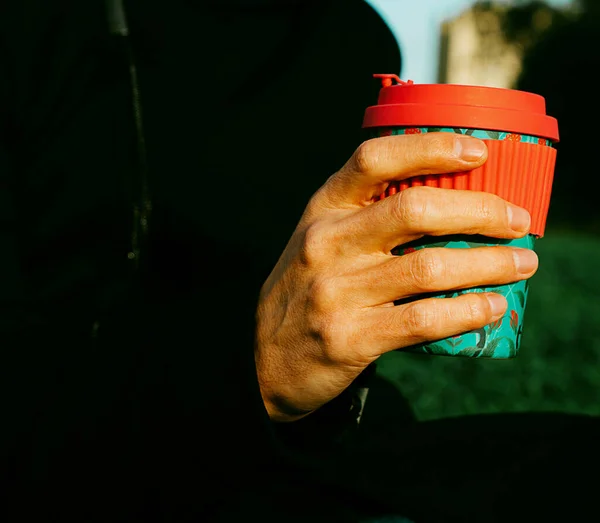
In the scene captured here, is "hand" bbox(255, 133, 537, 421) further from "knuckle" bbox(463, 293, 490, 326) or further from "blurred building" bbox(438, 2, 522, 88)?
"blurred building" bbox(438, 2, 522, 88)

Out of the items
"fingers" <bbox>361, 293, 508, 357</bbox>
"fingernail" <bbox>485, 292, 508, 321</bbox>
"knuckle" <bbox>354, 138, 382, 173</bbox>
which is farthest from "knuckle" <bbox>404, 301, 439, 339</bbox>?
"knuckle" <bbox>354, 138, 382, 173</bbox>

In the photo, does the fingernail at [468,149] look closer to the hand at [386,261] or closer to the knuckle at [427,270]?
the hand at [386,261]

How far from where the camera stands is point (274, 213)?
6.91 ft

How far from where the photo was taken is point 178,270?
6.43ft

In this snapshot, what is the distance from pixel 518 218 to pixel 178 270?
40.3 inches

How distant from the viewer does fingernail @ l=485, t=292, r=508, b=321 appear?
3.96 ft

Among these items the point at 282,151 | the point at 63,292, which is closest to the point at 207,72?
the point at 282,151

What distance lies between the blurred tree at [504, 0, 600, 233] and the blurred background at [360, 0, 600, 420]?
2cm

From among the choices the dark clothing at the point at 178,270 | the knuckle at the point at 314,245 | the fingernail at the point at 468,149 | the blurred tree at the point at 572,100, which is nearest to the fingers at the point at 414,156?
the fingernail at the point at 468,149

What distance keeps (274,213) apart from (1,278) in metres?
0.80

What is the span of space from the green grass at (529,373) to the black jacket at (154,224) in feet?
5.17

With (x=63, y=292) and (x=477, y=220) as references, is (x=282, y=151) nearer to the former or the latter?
(x=63, y=292)

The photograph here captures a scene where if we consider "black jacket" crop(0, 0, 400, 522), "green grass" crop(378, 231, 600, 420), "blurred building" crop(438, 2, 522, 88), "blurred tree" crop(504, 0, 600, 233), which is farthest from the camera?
"blurred building" crop(438, 2, 522, 88)

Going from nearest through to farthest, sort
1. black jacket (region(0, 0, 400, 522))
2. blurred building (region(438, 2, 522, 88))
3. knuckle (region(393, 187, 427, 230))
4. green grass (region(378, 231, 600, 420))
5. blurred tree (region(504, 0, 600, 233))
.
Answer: knuckle (region(393, 187, 427, 230)) < black jacket (region(0, 0, 400, 522)) < green grass (region(378, 231, 600, 420)) < blurred tree (region(504, 0, 600, 233)) < blurred building (region(438, 2, 522, 88))
